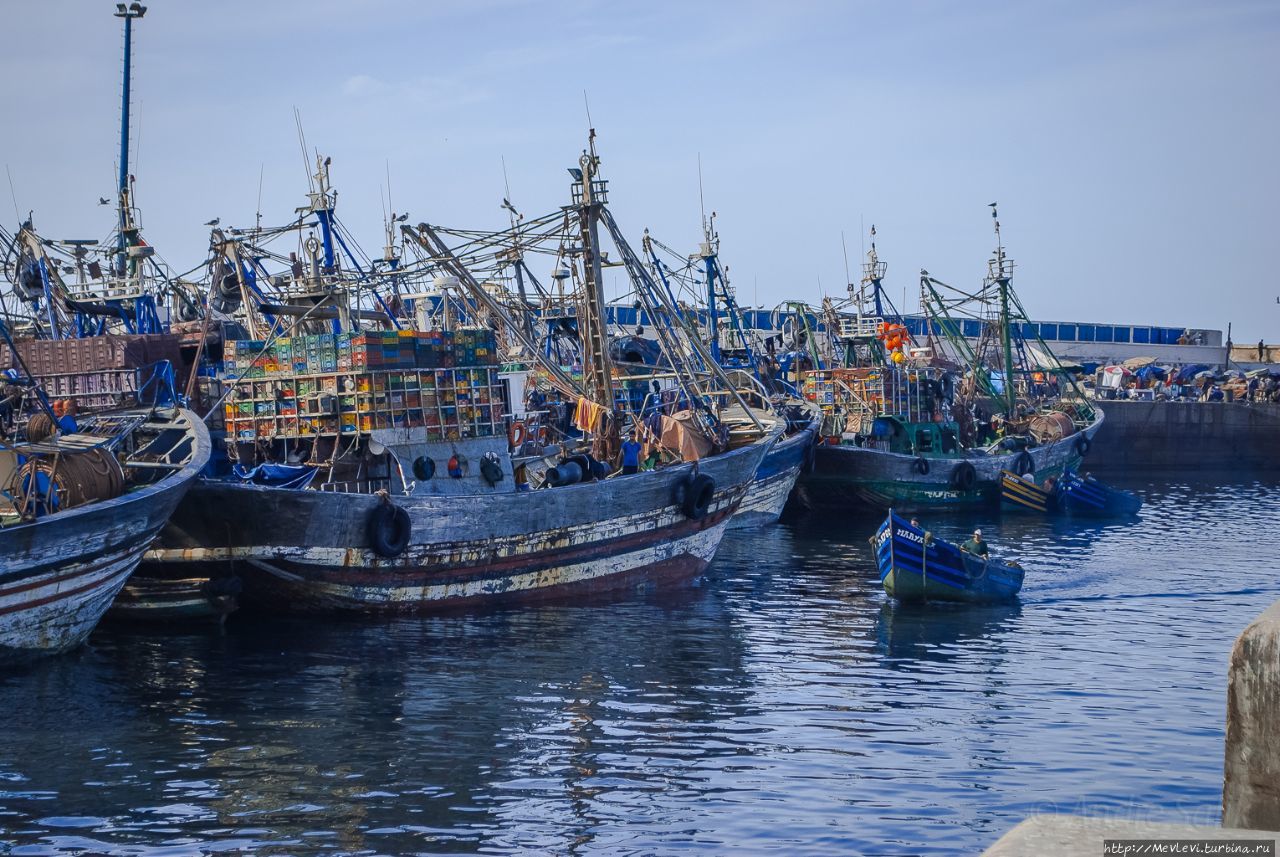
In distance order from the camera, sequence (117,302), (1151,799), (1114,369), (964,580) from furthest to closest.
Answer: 1. (1114,369)
2. (117,302)
3. (964,580)
4. (1151,799)

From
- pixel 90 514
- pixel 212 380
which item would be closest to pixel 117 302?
pixel 212 380

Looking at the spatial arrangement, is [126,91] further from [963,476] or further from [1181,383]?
[1181,383]

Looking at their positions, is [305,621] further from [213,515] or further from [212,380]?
[212,380]

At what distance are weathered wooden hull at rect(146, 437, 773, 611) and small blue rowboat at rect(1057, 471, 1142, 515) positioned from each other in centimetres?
2243

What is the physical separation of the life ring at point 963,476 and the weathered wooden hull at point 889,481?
12 cm

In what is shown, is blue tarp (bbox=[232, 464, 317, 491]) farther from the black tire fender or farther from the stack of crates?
the black tire fender

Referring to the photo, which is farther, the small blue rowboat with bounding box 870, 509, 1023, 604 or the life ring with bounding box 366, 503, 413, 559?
the small blue rowboat with bounding box 870, 509, 1023, 604

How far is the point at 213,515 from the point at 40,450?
4209 millimetres

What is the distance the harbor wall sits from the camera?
75.8 metres

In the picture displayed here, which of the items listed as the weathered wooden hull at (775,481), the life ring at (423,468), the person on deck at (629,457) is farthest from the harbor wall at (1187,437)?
the life ring at (423,468)

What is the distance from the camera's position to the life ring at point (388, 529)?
26.4 m

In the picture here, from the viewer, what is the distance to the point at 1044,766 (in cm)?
1777

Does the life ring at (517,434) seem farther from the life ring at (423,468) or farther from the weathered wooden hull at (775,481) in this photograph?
the weathered wooden hull at (775,481)

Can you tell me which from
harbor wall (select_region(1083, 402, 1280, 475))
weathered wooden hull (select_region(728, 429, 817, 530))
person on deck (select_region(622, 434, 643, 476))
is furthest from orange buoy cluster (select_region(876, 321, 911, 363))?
person on deck (select_region(622, 434, 643, 476))
